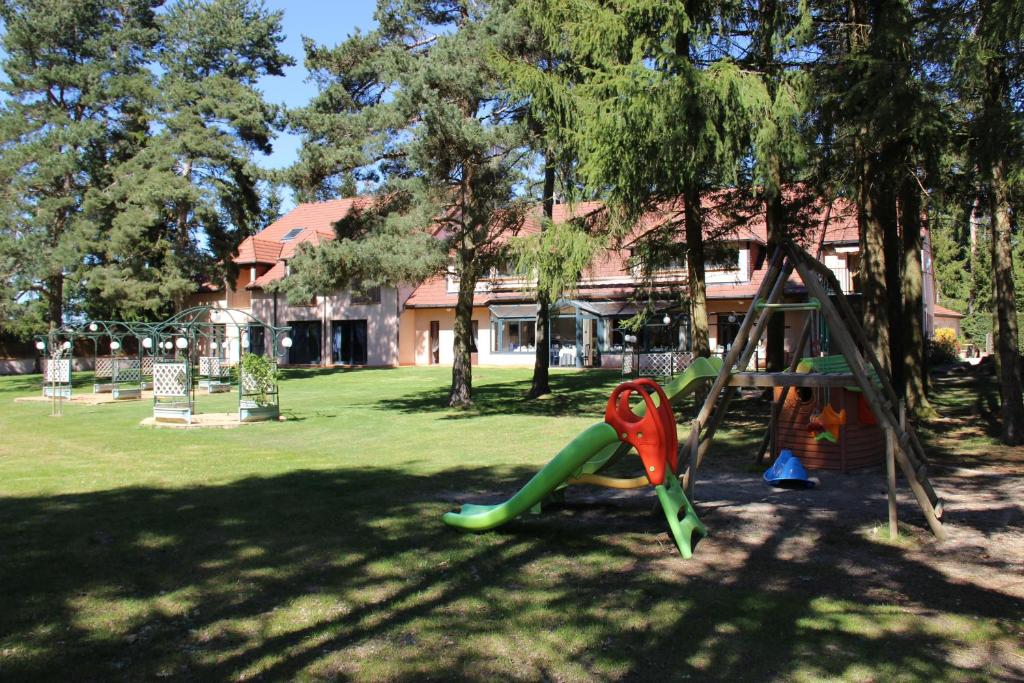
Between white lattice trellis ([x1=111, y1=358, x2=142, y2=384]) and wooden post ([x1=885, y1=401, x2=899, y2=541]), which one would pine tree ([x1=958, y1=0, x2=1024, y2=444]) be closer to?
wooden post ([x1=885, y1=401, x2=899, y2=541])

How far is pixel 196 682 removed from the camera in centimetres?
381

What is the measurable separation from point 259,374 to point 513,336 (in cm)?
2073

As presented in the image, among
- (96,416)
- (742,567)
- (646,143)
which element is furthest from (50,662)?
(96,416)

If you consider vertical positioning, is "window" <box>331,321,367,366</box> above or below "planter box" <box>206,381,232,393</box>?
above

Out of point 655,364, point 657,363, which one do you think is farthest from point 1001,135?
point 655,364

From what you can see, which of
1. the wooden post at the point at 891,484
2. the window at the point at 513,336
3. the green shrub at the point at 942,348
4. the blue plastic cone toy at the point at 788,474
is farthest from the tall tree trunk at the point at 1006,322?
the window at the point at 513,336

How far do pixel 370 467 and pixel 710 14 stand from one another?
9.29 m

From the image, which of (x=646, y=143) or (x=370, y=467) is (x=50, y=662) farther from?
(x=646, y=143)

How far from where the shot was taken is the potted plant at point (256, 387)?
655 inches

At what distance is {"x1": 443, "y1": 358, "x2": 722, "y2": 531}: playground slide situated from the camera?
20.6ft

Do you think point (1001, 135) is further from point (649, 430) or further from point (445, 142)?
point (445, 142)

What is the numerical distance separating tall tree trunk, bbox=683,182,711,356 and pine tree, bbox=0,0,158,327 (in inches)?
1053

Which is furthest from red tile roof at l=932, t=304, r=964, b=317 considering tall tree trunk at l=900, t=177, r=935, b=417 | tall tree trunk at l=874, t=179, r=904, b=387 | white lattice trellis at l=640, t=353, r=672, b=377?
tall tree trunk at l=874, t=179, r=904, b=387

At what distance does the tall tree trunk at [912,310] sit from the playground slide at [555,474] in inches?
374
